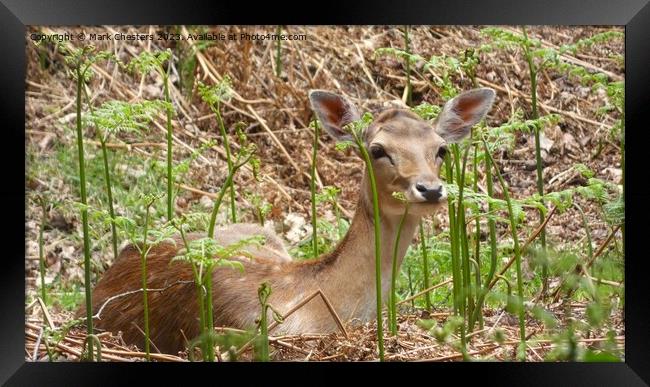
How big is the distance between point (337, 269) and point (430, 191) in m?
0.52

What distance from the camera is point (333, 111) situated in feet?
17.1

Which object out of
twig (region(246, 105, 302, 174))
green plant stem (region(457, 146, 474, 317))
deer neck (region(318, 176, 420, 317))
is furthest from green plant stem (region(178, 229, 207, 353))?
twig (region(246, 105, 302, 174))

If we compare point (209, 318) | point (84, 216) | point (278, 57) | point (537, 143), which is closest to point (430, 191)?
point (537, 143)

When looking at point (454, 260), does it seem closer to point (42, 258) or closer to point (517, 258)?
point (517, 258)

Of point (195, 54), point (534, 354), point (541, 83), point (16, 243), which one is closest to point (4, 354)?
point (16, 243)

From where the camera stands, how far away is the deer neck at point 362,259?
204 inches

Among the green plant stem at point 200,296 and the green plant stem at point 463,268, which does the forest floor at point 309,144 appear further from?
the green plant stem at point 200,296

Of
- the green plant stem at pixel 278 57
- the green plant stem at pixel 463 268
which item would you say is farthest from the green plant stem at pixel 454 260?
the green plant stem at pixel 278 57

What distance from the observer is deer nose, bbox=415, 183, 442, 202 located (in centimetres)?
493

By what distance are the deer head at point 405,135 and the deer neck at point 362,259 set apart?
2.7 inches

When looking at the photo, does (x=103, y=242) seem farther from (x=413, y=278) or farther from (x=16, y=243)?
(x=413, y=278)

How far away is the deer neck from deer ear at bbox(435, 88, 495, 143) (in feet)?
1.19

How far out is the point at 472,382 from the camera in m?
4.88
